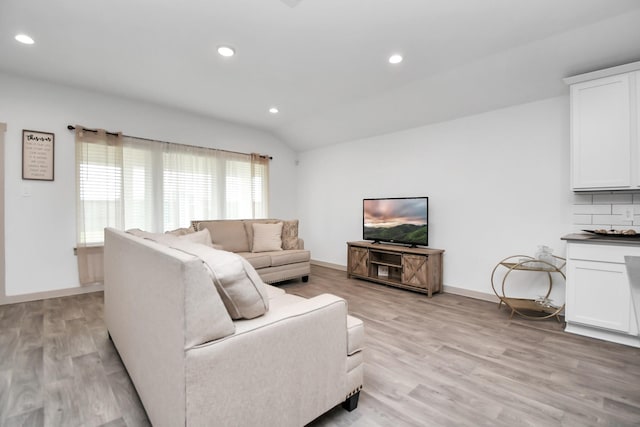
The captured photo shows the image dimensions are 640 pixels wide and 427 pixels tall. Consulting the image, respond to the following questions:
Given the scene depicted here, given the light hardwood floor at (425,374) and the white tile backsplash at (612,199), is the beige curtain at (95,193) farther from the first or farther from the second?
the white tile backsplash at (612,199)

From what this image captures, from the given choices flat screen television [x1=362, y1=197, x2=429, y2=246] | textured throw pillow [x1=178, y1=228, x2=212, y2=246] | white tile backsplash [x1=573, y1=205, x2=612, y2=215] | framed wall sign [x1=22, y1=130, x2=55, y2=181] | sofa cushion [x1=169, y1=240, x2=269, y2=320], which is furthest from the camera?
flat screen television [x1=362, y1=197, x2=429, y2=246]

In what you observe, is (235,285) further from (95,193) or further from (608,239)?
(95,193)

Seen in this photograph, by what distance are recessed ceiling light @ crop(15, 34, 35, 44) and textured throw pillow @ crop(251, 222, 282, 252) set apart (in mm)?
3029

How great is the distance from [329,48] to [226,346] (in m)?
2.66

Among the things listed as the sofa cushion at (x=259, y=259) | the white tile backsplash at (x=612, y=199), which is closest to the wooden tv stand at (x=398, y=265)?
the sofa cushion at (x=259, y=259)

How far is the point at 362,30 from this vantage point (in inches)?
96.6

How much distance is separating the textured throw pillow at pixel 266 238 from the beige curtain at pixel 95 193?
1814 millimetres

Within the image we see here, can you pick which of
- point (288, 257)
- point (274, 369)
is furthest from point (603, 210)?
point (288, 257)

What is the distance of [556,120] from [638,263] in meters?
2.82

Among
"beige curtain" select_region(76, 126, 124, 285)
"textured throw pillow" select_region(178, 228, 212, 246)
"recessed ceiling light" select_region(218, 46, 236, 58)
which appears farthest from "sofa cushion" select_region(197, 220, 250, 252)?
"recessed ceiling light" select_region(218, 46, 236, 58)

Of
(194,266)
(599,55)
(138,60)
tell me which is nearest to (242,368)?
(194,266)

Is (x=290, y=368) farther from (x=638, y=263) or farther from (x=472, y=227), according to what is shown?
(x=472, y=227)

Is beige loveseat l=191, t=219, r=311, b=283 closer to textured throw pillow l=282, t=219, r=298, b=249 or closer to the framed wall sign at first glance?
textured throw pillow l=282, t=219, r=298, b=249

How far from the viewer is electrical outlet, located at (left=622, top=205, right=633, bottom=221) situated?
273cm
